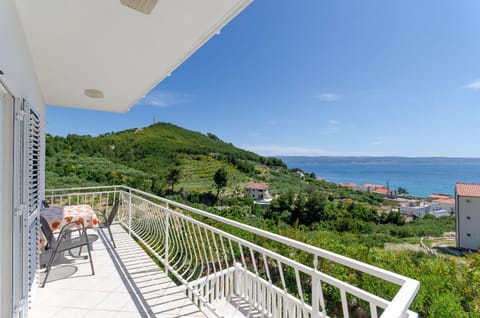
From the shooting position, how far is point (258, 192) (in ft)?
79.5

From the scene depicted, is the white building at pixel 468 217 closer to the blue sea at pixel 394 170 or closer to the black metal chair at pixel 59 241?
the black metal chair at pixel 59 241

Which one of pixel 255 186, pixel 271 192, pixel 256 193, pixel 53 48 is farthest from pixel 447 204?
pixel 53 48

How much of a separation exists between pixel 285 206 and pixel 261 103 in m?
10.6

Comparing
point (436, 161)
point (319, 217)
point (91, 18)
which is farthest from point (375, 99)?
point (436, 161)

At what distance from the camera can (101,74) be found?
9.18 feet

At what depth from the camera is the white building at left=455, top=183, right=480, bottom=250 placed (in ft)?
47.6

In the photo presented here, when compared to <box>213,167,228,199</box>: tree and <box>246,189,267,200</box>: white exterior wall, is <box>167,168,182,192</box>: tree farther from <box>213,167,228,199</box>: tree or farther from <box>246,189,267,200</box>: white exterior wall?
<box>246,189,267,200</box>: white exterior wall

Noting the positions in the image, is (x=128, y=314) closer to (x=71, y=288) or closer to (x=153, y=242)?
(x=71, y=288)

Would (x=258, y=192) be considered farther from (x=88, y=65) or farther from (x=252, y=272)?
(x=88, y=65)

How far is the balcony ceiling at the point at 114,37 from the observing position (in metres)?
1.61

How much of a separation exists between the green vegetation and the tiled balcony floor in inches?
88.1

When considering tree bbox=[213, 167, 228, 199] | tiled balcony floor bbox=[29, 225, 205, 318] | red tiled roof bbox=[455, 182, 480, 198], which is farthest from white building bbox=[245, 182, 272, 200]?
tiled balcony floor bbox=[29, 225, 205, 318]

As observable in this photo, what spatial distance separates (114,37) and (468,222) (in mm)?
20736

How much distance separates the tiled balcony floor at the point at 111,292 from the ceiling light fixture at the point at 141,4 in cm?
247
